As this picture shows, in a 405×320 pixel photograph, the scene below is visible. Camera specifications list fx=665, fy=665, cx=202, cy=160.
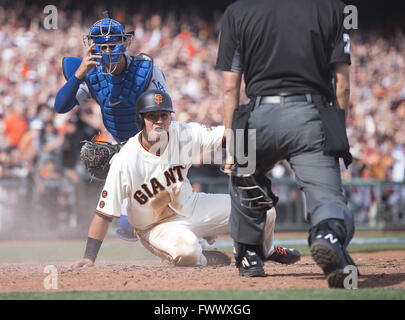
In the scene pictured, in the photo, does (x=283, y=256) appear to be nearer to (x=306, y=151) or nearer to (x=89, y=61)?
(x=306, y=151)

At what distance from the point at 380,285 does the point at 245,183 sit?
1.21 metres

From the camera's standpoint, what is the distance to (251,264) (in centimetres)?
515

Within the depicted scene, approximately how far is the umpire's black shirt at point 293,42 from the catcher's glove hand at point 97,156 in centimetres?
242

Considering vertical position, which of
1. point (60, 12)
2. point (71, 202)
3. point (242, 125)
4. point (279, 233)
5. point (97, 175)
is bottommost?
point (279, 233)

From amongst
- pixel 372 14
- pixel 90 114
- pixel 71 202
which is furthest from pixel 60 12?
pixel 372 14

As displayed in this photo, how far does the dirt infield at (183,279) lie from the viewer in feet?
15.7

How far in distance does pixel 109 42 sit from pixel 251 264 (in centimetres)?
270

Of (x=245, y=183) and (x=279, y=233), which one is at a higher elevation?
(x=245, y=183)

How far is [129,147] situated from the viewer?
19.4 feet

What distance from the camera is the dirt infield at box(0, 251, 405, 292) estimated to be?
4.79 m

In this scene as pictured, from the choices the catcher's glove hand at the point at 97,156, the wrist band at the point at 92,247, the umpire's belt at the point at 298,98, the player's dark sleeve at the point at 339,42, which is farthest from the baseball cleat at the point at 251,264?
the catcher's glove hand at the point at 97,156

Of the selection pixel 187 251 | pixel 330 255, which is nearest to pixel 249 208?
pixel 330 255

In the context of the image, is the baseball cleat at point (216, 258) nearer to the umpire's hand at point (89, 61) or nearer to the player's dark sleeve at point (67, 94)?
the player's dark sleeve at point (67, 94)
